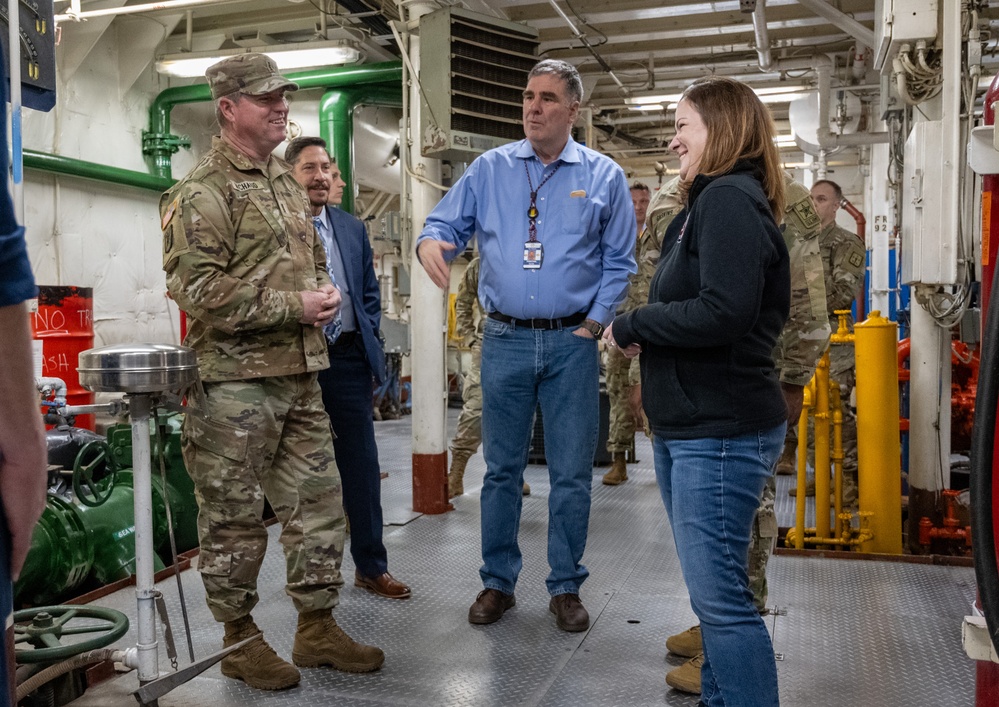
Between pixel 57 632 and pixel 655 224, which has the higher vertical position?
pixel 655 224

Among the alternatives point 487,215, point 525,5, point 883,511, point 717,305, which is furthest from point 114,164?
point 717,305

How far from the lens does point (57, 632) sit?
8.79 ft

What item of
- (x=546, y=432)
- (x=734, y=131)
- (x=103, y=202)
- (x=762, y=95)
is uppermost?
(x=762, y=95)

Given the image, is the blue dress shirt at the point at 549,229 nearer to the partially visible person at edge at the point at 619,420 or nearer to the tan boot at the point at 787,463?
the partially visible person at edge at the point at 619,420

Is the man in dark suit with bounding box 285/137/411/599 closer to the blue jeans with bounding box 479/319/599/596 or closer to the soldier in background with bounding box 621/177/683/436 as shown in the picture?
the blue jeans with bounding box 479/319/599/596

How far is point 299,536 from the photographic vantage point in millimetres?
2895

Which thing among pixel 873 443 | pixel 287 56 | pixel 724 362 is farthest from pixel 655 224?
pixel 287 56

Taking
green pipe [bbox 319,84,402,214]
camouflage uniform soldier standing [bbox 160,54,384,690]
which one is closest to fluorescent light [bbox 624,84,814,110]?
green pipe [bbox 319,84,402,214]

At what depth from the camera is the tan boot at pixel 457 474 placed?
5.68 metres

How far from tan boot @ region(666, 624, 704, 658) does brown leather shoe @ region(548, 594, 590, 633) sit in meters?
0.37

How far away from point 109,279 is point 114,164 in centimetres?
99

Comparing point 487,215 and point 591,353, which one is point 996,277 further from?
point 487,215

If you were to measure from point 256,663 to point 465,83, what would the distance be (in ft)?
11.3

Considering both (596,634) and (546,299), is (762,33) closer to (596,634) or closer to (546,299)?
(546,299)
